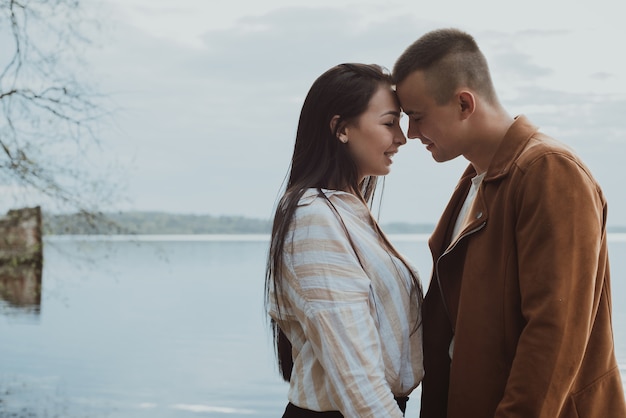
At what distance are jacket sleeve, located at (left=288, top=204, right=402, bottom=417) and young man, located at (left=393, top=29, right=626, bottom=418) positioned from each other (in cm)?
21

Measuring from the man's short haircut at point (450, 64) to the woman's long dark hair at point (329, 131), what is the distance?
120 mm

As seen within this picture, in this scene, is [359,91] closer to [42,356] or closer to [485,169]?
[485,169]

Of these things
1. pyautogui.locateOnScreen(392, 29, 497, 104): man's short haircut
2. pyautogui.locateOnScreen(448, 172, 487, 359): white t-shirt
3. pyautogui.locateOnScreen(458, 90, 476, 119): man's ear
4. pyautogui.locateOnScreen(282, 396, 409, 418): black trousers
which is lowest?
pyautogui.locateOnScreen(282, 396, 409, 418): black trousers

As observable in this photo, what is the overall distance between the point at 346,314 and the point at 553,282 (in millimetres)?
477

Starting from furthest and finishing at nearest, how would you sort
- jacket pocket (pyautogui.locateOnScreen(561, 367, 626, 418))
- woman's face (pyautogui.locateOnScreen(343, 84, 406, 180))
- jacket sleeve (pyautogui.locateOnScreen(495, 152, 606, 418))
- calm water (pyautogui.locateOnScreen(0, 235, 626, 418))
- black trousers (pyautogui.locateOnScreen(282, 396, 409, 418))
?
calm water (pyautogui.locateOnScreen(0, 235, 626, 418))
woman's face (pyautogui.locateOnScreen(343, 84, 406, 180))
black trousers (pyautogui.locateOnScreen(282, 396, 409, 418))
jacket pocket (pyautogui.locateOnScreen(561, 367, 626, 418))
jacket sleeve (pyautogui.locateOnScreen(495, 152, 606, 418))

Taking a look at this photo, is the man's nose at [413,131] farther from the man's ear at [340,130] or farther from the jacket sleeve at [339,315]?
the jacket sleeve at [339,315]

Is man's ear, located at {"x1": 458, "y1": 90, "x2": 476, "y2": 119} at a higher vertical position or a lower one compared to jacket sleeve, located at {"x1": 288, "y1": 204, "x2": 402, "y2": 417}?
higher

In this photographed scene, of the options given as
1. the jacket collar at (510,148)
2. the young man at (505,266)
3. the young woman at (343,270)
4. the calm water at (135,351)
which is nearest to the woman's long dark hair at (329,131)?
the young woman at (343,270)

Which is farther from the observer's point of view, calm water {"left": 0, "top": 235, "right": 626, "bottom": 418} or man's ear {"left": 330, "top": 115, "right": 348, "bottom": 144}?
calm water {"left": 0, "top": 235, "right": 626, "bottom": 418}

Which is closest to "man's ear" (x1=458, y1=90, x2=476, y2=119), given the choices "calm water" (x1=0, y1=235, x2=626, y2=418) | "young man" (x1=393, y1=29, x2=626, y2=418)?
"young man" (x1=393, y1=29, x2=626, y2=418)

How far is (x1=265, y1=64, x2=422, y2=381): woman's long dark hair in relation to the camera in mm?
2121

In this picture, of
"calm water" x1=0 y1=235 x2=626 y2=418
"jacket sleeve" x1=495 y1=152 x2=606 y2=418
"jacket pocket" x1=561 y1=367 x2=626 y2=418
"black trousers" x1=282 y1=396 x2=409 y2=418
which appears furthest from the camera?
"calm water" x1=0 y1=235 x2=626 y2=418

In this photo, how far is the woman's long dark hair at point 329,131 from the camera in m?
2.12

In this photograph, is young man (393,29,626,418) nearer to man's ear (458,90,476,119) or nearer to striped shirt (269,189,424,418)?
man's ear (458,90,476,119)
